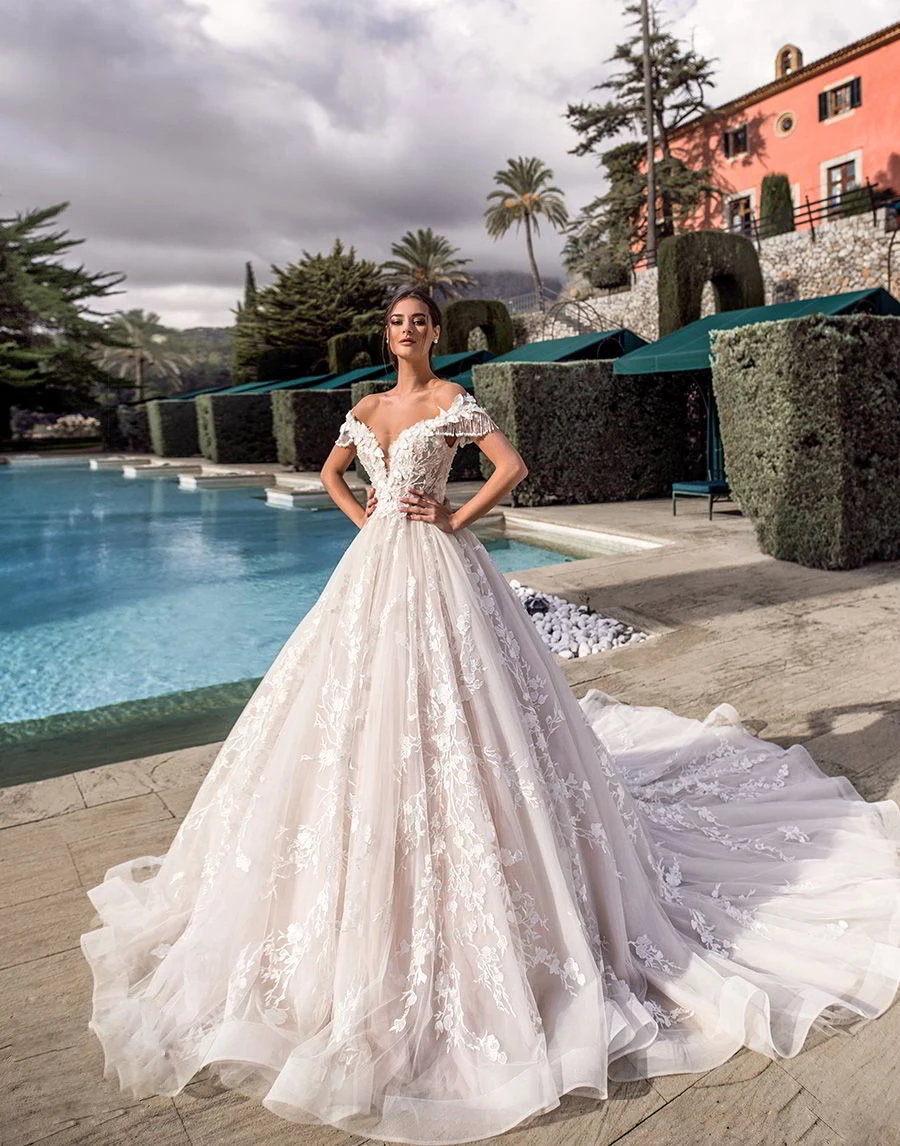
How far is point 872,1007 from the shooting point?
6.77 ft

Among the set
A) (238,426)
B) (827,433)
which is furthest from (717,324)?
(238,426)

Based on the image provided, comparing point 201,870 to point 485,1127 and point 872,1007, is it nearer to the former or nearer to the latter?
point 485,1127

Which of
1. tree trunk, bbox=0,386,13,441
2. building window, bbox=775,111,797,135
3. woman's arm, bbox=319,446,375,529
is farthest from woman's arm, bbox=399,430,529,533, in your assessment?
tree trunk, bbox=0,386,13,441

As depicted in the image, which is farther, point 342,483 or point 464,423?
point 342,483

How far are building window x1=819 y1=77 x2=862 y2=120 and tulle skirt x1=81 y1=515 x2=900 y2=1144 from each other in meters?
Answer: 32.2

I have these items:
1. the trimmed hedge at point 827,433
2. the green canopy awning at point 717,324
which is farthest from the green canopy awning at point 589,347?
the trimmed hedge at point 827,433

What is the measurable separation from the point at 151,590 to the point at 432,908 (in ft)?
28.3

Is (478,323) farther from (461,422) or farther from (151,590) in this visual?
(461,422)

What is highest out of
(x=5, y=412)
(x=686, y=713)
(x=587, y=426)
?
(x=5, y=412)

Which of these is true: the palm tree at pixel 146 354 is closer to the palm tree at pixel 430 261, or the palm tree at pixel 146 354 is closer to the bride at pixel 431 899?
the palm tree at pixel 430 261

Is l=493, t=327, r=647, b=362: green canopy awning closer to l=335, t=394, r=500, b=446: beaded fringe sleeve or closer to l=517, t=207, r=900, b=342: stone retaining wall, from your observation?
l=517, t=207, r=900, b=342: stone retaining wall

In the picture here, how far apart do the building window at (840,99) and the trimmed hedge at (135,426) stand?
94.7 ft

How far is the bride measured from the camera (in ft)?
6.21

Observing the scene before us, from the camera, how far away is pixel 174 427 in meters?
30.5
